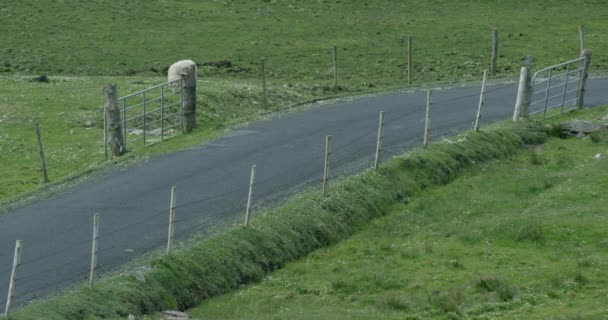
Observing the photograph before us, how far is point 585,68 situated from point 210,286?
2347 centimetres

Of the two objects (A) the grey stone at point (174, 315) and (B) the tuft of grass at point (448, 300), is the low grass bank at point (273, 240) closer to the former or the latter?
(A) the grey stone at point (174, 315)

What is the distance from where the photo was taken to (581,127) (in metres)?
39.4

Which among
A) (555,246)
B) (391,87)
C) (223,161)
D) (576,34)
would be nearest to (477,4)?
(576,34)

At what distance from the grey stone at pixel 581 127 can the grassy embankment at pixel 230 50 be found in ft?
34.4

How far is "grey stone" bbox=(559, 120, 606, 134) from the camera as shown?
39.3 metres

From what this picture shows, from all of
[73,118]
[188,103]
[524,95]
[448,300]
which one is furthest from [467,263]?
[73,118]

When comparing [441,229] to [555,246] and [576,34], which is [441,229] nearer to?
[555,246]

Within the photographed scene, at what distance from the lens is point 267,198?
99.4 feet

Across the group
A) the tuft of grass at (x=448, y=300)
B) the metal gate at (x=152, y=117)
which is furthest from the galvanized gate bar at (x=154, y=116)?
the tuft of grass at (x=448, y=300)

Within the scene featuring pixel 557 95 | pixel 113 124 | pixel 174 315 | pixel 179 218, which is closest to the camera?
pixel 174 315

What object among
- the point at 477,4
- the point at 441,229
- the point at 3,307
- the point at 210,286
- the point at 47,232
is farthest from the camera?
the point at 477,4

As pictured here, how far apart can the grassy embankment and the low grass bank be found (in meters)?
7.76

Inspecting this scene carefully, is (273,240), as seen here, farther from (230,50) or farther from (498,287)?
(230,50)

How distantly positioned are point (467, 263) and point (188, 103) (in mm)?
15829
